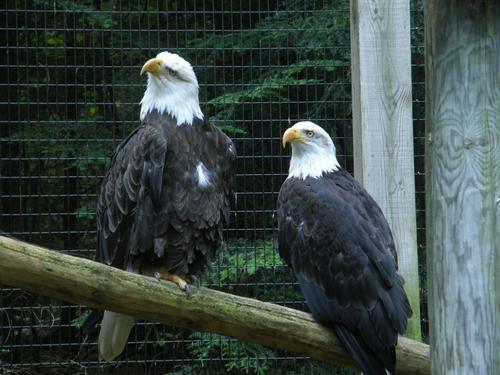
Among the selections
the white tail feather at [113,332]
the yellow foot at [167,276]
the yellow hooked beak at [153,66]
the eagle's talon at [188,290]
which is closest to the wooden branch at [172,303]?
the eagle's talon at [188,290]

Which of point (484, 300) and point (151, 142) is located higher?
point (151, 142)

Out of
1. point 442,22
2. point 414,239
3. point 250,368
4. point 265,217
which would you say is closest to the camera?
point 442,22

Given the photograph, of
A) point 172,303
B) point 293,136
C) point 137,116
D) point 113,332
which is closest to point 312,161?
point 293,136

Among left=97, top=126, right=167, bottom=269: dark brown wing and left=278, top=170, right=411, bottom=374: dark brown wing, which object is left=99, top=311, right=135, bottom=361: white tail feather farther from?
left=278, top=170, right=411, bottom=374: dark brown wing

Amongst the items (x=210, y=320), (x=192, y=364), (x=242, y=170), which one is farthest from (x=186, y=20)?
(x=210, y=320)

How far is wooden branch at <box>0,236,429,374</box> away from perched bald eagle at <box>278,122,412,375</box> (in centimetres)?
8

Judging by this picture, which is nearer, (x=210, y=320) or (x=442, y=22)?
(x=442, y=22)

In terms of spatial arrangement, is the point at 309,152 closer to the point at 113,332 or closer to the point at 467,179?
the point at 113,332

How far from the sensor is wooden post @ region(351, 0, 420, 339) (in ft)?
10.1

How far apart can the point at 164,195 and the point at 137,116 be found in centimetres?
160

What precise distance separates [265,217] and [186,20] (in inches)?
48.4

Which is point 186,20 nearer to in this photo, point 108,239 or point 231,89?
point 231,89

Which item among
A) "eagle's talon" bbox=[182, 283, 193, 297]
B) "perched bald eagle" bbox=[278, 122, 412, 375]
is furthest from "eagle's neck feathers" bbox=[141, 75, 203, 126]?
"eagle's talon" bbox=[182, 283, 193, 297]

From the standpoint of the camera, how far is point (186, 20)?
15.7 ft
